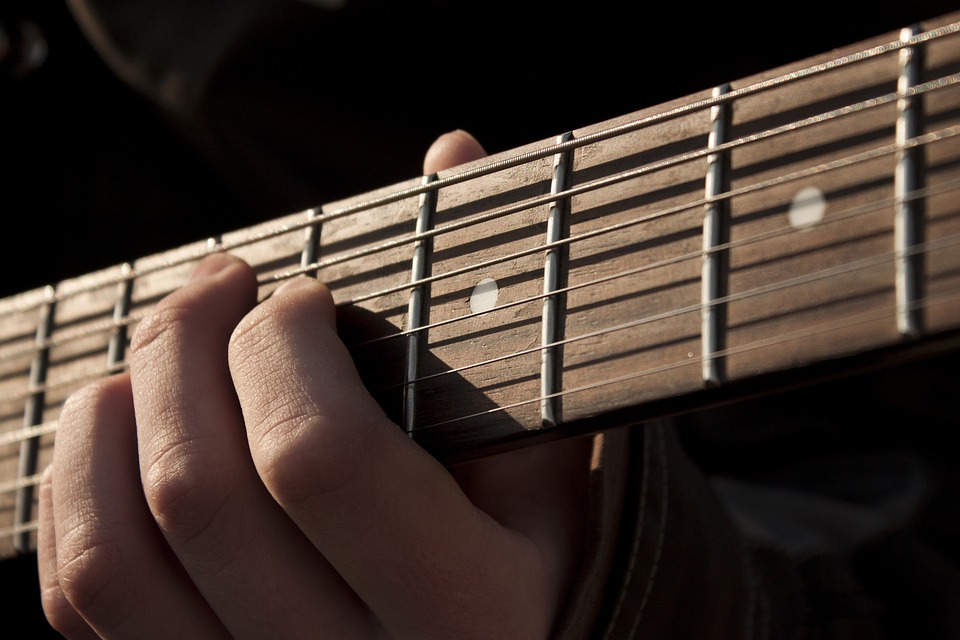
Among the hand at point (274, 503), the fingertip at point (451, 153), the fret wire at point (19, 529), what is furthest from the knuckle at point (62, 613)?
the fingertip at point (451, 153)

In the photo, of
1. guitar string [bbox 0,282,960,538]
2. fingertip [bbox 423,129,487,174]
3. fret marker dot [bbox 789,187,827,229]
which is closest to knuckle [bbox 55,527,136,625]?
guitar string [bbox 0,282,960,538]

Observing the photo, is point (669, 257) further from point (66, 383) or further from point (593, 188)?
point (66, 383)

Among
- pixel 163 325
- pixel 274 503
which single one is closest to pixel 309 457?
pixel 274 503

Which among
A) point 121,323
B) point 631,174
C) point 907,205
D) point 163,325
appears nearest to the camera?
point 907,205

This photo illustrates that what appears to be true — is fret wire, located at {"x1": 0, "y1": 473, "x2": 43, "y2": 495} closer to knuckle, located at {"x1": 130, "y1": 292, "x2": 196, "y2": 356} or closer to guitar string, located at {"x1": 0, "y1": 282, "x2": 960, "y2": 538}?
knuckle, located at {"x1": 130, "y1": 292, "x2": 196, "y2": 356}

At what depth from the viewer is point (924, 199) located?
44cm

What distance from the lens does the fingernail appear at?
2.38 feet

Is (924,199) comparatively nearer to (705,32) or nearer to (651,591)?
(651,591)

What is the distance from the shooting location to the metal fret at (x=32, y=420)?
2.73ft

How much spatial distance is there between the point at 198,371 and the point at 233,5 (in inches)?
26.5

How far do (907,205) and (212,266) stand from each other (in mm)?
523

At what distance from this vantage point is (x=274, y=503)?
0.61m

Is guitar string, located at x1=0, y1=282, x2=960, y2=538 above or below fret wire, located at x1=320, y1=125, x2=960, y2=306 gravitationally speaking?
below

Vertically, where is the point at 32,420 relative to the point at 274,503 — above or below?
above
